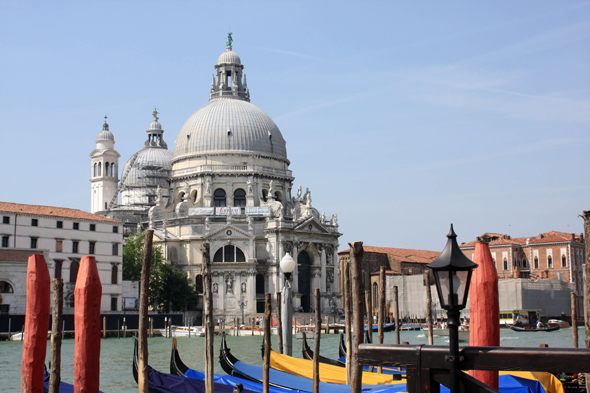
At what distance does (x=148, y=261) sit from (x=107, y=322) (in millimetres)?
27898

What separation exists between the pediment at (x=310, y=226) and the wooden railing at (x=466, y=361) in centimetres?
4654

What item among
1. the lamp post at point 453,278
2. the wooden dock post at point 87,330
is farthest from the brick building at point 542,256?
the lamp post at point 453,278

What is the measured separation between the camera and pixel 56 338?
37.9 feet

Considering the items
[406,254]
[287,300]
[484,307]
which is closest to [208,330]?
[287,300]

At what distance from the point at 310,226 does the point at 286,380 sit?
3851 centimetres

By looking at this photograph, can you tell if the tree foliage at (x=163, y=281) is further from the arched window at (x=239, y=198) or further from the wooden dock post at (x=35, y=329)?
the wooden dock post at (x=35, y=329)

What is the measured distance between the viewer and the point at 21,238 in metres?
37.7

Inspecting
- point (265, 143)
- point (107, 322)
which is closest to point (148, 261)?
point (107, 322)

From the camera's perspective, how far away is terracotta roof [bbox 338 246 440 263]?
219 feet

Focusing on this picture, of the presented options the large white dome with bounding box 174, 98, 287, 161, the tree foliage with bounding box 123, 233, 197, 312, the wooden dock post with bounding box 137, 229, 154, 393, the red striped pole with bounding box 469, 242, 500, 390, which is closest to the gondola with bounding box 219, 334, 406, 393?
the wooden dock post with bounding box 137, 229, 154, 393

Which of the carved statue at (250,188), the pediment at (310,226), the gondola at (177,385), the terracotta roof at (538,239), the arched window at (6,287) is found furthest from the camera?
the terracotta roof at (538,239)

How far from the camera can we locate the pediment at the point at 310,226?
51.9m

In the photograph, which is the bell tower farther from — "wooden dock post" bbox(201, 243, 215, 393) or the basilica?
"wooden dock post" bbox(201, 243, 215, 393)

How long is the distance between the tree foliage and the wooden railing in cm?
4204
